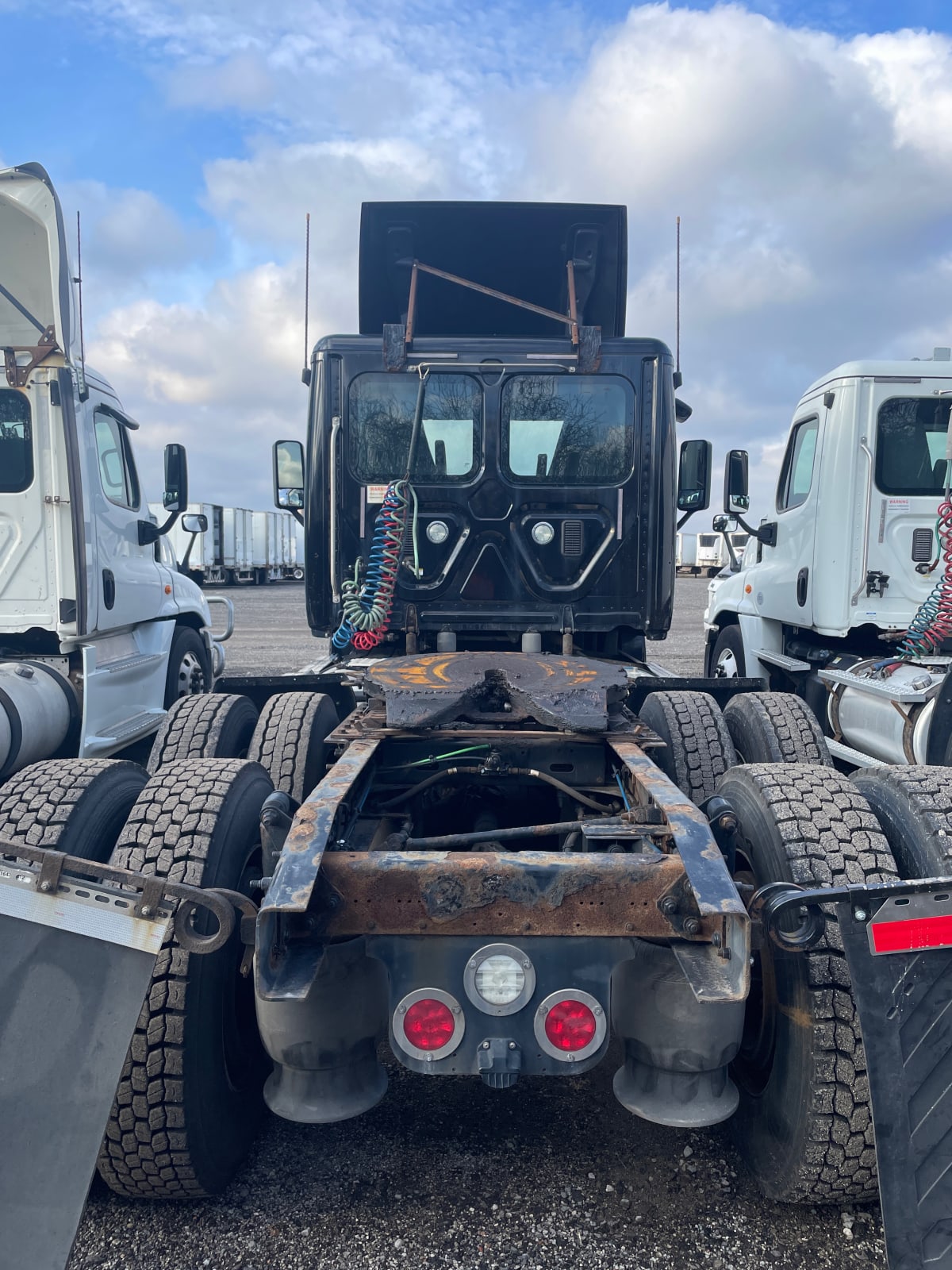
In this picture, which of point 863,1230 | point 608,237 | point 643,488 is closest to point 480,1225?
point 863,1230

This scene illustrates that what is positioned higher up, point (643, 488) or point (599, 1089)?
point (643, 488)

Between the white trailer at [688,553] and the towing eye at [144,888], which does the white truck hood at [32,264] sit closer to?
the towing eye at [144,888]

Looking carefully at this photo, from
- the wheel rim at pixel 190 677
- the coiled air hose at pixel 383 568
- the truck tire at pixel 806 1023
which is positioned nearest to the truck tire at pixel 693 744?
the truck tire at pixel 806 1023

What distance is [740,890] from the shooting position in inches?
91.0

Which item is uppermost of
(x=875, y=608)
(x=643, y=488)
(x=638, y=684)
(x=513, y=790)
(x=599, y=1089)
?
(x=643, y=488)

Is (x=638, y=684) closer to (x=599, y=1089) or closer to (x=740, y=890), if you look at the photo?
(x=599, y=1089)

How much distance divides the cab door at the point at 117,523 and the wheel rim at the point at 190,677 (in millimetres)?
712

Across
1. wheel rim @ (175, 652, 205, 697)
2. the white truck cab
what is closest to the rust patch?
the white truck cab

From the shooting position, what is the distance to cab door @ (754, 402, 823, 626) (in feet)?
20.3

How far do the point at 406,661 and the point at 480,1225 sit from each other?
7.72 feet

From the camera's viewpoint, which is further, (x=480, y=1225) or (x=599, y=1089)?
(x=599, y=1089)

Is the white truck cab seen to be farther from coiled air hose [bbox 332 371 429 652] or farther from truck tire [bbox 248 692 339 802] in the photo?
truck tire [bbox 248 692 339 802]

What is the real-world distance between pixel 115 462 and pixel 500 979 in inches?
205

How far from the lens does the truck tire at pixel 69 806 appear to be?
269 centimetres
